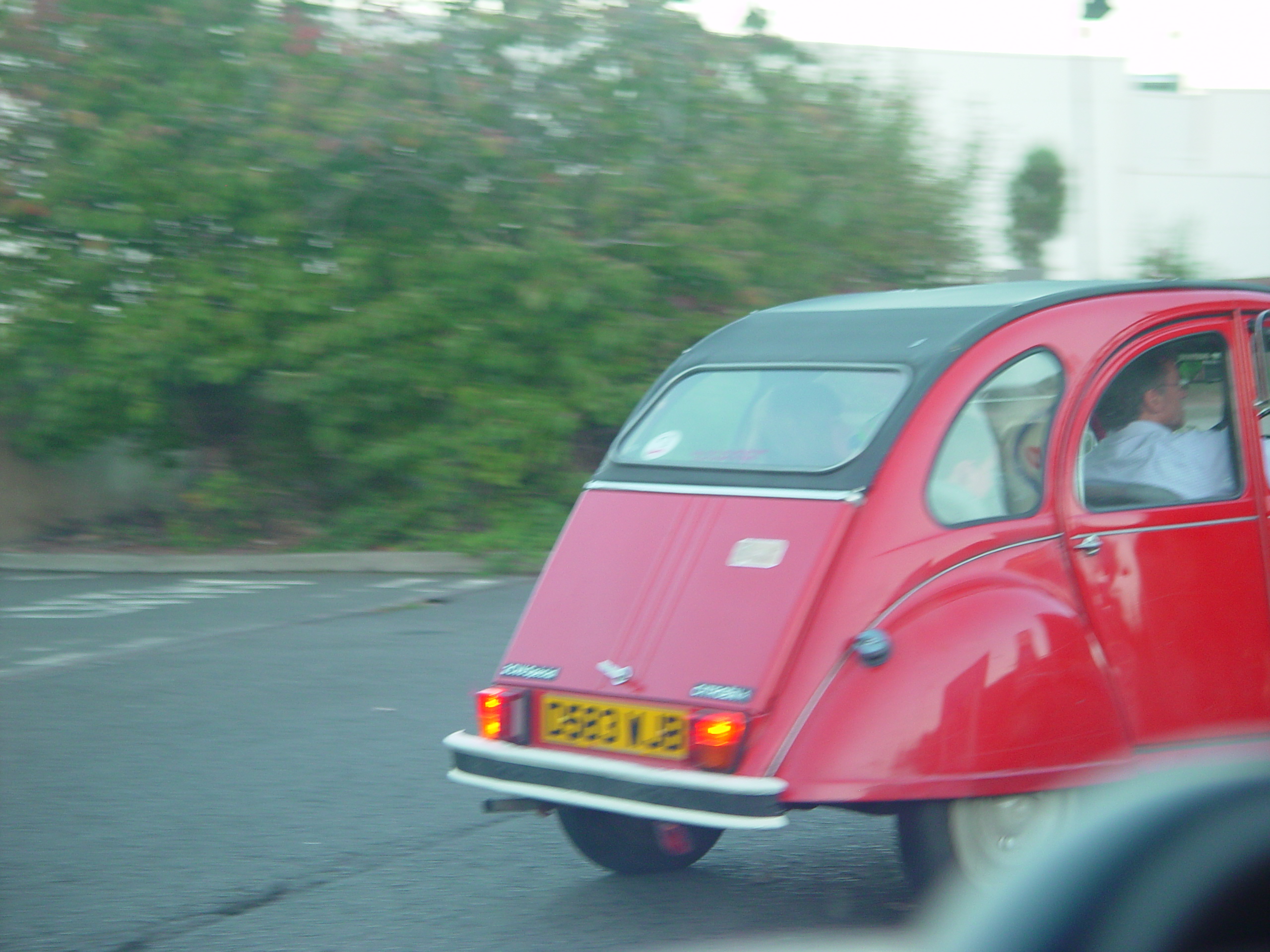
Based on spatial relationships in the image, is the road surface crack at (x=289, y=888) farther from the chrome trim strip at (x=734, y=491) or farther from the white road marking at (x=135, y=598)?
the white road marking at (x=135, y=598)

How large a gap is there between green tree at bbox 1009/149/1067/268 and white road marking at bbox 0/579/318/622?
78.3 ft

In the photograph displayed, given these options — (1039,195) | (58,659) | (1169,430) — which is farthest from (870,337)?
(1039,195)

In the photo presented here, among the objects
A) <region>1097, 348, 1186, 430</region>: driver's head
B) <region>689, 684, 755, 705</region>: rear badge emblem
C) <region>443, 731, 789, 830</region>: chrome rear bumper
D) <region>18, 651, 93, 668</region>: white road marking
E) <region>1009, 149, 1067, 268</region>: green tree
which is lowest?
<region>18, 651, 93, 668</region>: white road marking

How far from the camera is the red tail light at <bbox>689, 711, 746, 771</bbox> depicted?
12.8 feet

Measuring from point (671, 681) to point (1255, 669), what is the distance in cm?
186

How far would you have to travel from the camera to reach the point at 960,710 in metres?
3.83

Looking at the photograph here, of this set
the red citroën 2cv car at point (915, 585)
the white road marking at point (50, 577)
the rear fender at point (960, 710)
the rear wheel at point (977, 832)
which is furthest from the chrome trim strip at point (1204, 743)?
the white road marking at point (50, 577)

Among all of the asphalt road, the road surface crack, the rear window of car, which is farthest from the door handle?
the road surface crack

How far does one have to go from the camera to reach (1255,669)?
4465 mm

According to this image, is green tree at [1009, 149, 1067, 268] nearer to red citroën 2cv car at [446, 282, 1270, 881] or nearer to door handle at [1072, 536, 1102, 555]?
red citroën 2cv car at [446, 282, 1270, 881]

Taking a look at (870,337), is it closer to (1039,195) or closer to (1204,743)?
(1204,743)

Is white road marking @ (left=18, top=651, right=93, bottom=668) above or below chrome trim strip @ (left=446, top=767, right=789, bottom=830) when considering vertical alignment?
below

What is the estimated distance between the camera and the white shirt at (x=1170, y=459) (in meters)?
4.59

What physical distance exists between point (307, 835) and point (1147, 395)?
11.0ft
